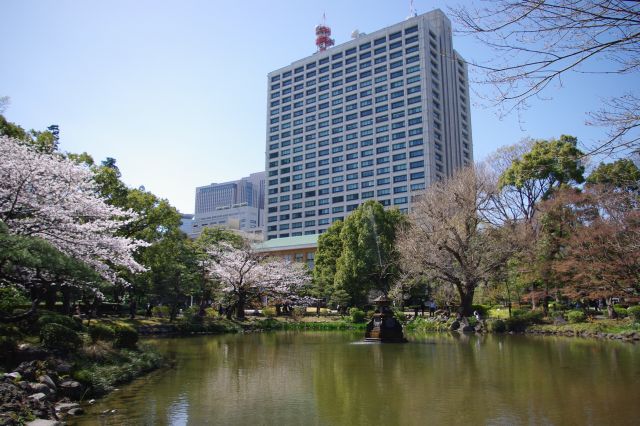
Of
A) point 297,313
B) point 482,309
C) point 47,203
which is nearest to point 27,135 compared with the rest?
point 47,203

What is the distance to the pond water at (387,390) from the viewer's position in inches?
261

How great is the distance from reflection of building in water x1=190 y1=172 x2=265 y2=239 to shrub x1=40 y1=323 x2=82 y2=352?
120604 millimetres

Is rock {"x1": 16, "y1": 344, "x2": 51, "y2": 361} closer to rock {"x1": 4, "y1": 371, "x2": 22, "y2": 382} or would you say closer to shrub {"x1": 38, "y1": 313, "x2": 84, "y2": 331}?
shrub {"x1": 38, "y1": 313, "x2": 84, "y2": 331}

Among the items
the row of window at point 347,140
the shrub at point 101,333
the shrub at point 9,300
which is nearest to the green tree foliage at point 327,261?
the shrub at point 101,333

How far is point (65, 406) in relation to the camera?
7352mm

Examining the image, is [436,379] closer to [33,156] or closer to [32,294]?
[33,156]

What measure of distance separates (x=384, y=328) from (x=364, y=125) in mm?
67199

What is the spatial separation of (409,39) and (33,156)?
7810 centimetres

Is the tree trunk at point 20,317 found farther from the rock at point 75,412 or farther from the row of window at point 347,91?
the row of window at point 347,91

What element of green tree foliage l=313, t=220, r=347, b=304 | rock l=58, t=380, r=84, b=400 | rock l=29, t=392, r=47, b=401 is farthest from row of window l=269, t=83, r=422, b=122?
rock l=29, t=392, r=47, b=401

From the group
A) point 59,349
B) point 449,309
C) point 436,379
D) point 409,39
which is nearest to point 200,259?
point 449,309

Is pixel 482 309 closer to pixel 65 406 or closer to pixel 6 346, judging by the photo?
pixel 65 406

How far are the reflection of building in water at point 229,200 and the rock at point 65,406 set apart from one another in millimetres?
123049

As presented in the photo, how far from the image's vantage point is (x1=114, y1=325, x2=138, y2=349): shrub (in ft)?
41.6
